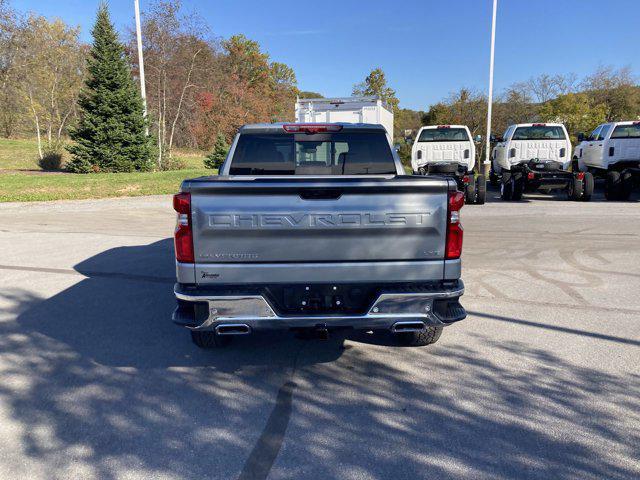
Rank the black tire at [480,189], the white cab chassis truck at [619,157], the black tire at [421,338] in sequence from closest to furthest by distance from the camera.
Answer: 1. the black tire at [421,338]
2. the black tire at [480,189]
3. the white cab chassis truck at [619,157]

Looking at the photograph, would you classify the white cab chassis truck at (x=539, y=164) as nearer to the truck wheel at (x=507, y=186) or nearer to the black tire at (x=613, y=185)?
the truck wheel at (x=507, y=186)

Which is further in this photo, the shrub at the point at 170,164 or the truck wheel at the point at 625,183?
the shrub at the point at 170,164

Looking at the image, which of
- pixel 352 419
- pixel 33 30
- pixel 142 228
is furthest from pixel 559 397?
pixel 33 30

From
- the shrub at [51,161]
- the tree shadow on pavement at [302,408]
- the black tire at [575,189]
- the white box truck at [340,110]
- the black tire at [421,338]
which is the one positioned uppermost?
the white box truck at [340,110]

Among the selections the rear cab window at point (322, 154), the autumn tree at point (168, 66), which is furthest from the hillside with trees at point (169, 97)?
the rear cab window at point (322, 154)

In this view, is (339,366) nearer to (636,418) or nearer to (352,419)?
(352,419)

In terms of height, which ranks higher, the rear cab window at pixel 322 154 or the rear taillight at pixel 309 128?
the rear taillight at pixel 309 128

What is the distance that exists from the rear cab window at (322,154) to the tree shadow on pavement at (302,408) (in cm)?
172

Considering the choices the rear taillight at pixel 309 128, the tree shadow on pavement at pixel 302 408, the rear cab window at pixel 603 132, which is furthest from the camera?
the rear cab window at pixel 603 132

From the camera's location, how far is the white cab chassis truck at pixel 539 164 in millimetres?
14469

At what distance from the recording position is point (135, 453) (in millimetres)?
2916

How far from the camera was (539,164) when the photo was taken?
1464cm

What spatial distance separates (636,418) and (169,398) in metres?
3.12

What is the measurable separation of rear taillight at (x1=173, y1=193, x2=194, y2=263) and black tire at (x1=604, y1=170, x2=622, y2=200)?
595 inches
